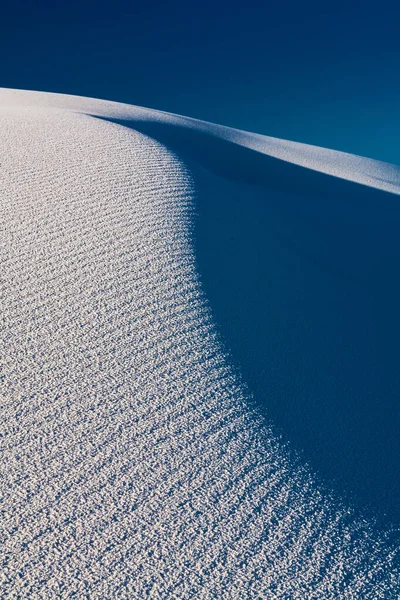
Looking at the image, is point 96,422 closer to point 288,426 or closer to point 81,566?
point 81,566

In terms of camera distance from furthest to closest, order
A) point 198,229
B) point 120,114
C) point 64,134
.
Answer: point 120,114, point 64,134, point 198,229

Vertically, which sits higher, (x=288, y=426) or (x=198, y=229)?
(x=198, y=229)

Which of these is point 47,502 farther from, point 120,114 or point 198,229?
point 120,114

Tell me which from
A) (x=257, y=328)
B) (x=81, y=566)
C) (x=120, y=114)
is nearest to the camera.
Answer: (x=81, y=566)

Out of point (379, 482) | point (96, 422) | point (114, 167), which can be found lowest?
point (379, 482)

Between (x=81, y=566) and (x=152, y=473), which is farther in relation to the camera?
(x=152, y=473)

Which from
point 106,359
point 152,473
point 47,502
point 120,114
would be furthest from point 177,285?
point 120,114
